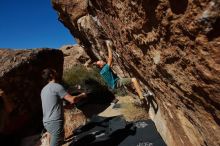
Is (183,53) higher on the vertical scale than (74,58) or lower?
lower

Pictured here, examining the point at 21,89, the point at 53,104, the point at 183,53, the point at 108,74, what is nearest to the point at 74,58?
the point at 21,89

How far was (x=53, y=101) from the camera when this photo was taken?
14.1ft

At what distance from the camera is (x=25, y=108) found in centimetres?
995

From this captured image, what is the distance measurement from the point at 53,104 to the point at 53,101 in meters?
0.06

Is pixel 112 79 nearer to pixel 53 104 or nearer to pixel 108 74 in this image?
pixel 108 74

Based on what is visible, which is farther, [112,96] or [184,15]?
[112,96]

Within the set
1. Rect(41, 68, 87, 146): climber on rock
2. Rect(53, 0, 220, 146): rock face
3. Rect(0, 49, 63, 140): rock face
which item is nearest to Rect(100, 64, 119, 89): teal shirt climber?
Rect(41, 68, 87, 146): climber on rock

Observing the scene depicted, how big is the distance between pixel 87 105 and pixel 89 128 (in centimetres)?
457

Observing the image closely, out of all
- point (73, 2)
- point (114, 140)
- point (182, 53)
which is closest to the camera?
point (182, 53)

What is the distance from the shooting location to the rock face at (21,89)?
9219mm

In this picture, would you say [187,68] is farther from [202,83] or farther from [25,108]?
[25,108]

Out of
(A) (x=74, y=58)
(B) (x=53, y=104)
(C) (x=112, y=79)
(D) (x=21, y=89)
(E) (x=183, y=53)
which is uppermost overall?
(A) (x=74, y=58)

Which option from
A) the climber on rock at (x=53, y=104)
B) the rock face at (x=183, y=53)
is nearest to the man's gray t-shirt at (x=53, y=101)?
the climber on rock at (x=53, y=104)

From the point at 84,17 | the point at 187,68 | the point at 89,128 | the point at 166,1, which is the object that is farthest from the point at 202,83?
the point at 84,17
